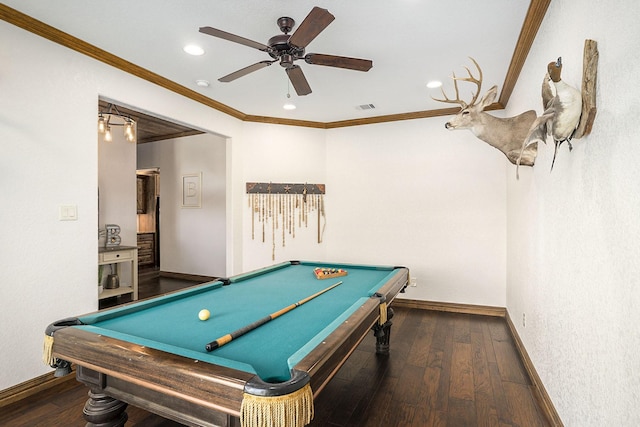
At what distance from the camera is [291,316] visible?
1.77 metres

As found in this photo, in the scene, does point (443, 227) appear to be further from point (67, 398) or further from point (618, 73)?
point (67, 398)

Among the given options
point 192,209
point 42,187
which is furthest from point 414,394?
point 192,209

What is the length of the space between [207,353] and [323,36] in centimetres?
227

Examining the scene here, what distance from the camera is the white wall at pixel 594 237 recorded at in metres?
1.10

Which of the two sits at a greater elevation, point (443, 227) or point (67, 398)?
point (443, 227)

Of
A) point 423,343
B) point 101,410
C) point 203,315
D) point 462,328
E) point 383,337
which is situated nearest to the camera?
point 101,410

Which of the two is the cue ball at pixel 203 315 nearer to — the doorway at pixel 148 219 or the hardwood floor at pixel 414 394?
the hardwood floor at pixel 414 394

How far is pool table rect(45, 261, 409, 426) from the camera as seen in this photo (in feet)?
3.37

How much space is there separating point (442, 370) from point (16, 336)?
302 cm

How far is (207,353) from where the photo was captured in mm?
1286

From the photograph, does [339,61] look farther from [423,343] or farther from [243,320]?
[423,343]

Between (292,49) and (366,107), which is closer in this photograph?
(292,49)

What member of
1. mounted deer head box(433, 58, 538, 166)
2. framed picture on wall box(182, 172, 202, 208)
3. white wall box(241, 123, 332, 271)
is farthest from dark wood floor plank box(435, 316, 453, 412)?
framed picture on wall box(182, 172, 202, 208)

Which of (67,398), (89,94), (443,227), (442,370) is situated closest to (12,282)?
(67,398)
